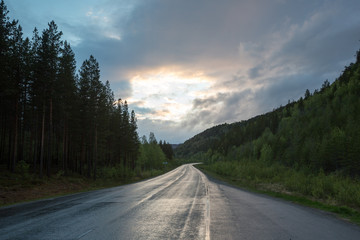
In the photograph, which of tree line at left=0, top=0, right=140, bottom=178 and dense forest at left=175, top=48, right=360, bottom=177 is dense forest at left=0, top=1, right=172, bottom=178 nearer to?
tree line at left=0, top=0, right=140, bottom=178

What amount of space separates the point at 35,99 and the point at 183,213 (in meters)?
25.4

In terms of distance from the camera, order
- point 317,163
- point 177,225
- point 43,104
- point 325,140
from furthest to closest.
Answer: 1. point 317,163
2. point 325,140
3. point 43,104
4. point 177,225

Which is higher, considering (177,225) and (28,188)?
(28,188)

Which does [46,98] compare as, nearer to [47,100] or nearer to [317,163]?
[47,100]

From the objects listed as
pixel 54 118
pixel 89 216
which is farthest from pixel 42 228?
pixel 54 118

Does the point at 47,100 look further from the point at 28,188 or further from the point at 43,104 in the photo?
the point at 28,188

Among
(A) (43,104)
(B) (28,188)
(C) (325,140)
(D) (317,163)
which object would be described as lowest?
(D) (317,163)

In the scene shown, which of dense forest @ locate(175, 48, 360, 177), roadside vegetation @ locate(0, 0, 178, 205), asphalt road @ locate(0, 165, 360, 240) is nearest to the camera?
asphalt road @ locate(0, 165, 360, 240)

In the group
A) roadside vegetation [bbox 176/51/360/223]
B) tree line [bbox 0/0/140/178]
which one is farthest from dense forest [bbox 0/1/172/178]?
roadside vegetation [bbox 176/51/360/223]

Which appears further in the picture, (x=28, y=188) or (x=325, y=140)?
(x=325, y=140)

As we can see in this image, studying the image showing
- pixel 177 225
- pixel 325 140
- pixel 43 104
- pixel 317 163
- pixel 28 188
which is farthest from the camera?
pixel 317 163

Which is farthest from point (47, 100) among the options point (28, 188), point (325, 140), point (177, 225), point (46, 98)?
point (325, 140)

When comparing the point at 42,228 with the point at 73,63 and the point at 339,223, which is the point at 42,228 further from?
the point at 73,63

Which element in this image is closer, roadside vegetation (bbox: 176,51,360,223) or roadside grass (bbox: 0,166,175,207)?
roadside vegetation (bbox: 176,51,360,223)
